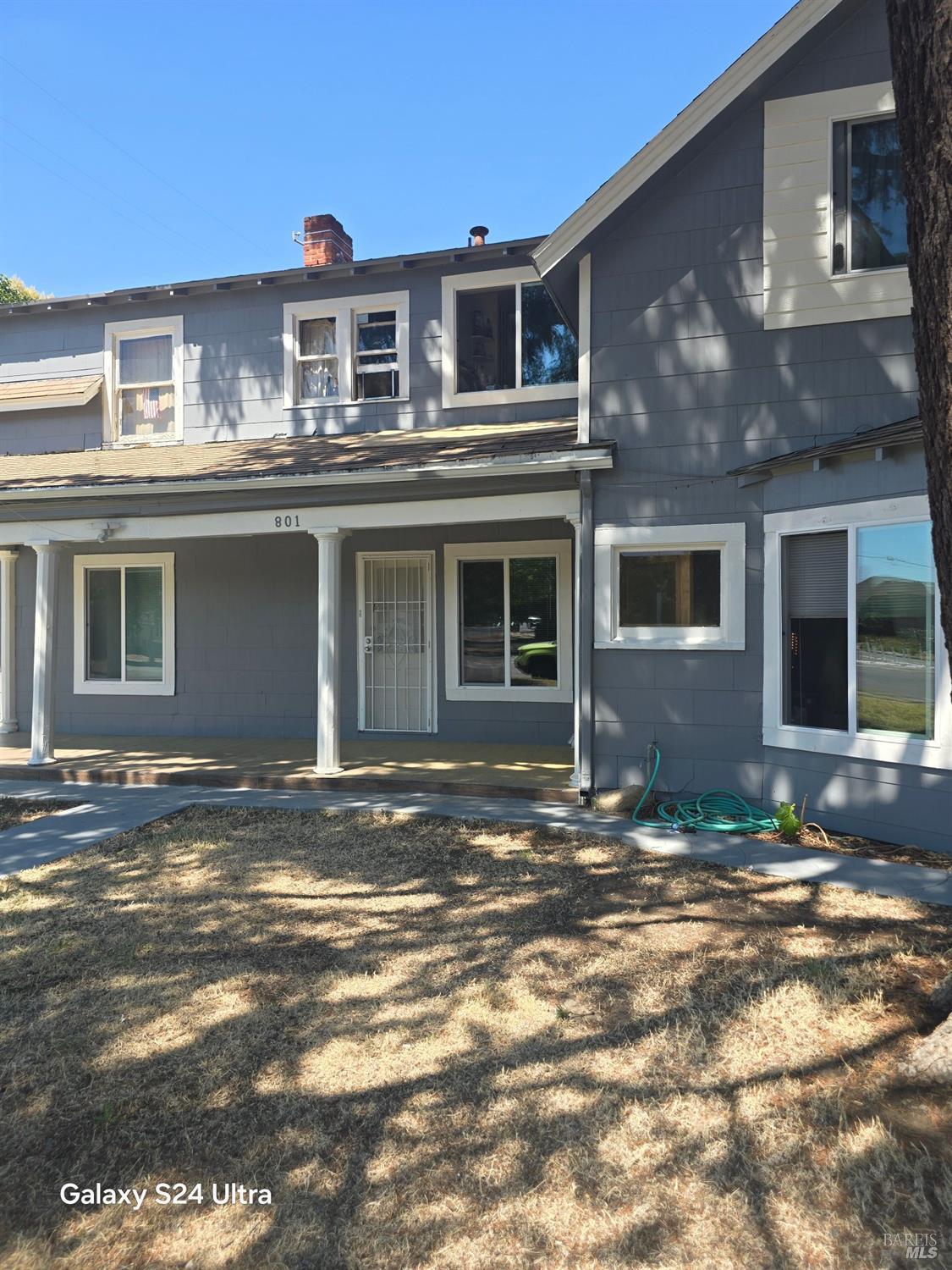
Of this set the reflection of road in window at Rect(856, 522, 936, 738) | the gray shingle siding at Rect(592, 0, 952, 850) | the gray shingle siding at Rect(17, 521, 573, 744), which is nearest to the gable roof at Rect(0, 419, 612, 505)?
the gray shingle siding at Rect(592, 0, 952, 850)

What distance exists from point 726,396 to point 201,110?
54.1 feet

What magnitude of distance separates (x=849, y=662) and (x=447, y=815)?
3.39 m

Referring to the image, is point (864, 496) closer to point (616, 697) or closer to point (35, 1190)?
point (616, 697)

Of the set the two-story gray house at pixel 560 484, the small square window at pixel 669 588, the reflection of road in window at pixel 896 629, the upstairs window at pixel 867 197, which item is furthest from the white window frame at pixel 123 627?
the upstairs window at pixel 867 197

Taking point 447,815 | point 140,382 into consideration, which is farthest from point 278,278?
point 447,815

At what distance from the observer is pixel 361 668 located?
10.5m

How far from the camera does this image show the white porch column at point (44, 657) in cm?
925

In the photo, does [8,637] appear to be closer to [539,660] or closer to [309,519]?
[309,519]

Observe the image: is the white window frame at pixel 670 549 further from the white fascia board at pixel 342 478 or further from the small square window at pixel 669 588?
the white fascia board at pixel 342 478

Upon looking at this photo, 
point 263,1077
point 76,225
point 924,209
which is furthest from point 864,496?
point 76,225

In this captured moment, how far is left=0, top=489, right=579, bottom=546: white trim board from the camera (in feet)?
25.9

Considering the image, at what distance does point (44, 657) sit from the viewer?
924 cm

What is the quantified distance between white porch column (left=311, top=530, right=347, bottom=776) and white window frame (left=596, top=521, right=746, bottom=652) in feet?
8.48

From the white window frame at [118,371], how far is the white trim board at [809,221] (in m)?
7.50
